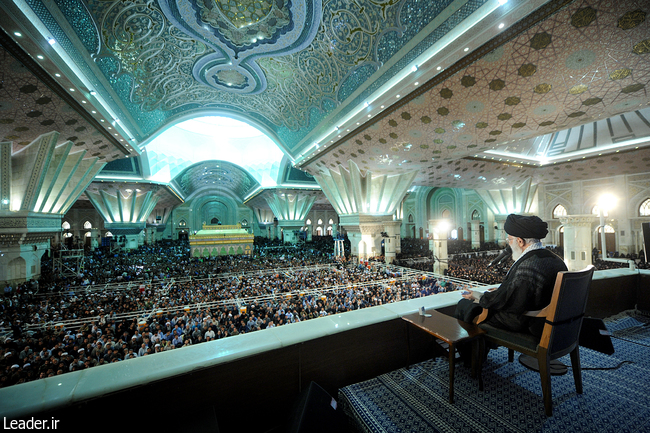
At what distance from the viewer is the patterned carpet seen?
1467mm

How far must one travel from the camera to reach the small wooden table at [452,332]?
5.12 feet

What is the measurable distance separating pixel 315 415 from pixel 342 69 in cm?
920

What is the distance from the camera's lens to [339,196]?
52.5 ft

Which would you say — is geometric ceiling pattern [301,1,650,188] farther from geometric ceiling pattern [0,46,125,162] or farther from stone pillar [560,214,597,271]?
geometric ceiling pattern [0,46,125,162]

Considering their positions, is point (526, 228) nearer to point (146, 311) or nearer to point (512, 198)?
point (146, 311)

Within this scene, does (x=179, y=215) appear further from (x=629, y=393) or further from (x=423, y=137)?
(x=629, y=393)

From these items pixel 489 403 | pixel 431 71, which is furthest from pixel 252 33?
pixel 489 403

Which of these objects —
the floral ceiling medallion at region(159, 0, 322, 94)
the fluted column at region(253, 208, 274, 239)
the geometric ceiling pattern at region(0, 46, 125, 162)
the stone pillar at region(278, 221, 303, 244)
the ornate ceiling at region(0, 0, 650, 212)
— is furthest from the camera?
the fluted column at region(253, 208, 274, 239)

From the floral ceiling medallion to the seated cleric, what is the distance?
24.0 ft

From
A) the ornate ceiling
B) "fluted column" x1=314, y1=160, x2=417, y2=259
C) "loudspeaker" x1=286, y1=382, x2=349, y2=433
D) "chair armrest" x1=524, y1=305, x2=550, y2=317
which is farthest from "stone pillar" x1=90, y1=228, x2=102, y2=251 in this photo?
"chair armrest" x1=524, y1=305, x2=550, y2=317

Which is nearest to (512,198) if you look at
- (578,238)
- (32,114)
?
(578,238)

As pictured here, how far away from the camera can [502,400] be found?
1.66 m

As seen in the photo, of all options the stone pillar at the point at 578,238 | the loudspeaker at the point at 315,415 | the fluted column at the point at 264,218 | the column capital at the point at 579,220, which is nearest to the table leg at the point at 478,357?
the loudspeaker at the point at 315,415

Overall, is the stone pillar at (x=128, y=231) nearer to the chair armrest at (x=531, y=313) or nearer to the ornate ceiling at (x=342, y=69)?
the ornate ceiling at (x=342, y=69)
